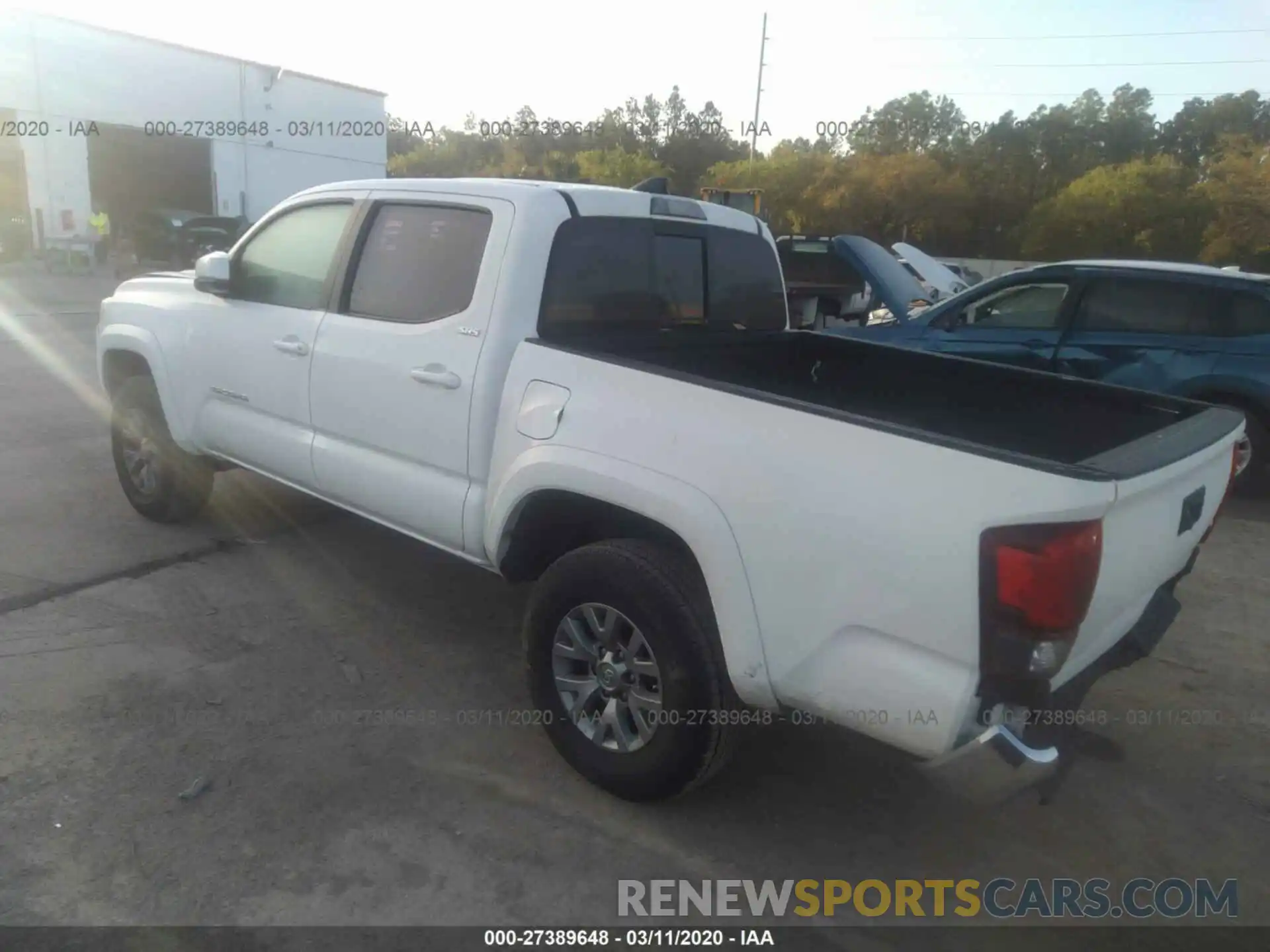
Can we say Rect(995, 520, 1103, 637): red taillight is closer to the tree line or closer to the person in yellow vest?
the tree line

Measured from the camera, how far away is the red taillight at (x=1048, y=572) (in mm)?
2248

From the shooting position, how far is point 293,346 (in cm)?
432

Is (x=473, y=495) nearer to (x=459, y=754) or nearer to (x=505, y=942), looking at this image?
(x=459, y=754)

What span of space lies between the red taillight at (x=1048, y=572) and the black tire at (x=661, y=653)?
0.93 m

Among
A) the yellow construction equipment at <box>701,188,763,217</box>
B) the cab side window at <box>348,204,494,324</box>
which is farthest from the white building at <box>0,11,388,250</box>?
the cab side window at <box>348,204,494,324</box>

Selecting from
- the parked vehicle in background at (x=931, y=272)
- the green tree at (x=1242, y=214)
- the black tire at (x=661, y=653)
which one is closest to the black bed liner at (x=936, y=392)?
the black tire at (x=661, y=653)

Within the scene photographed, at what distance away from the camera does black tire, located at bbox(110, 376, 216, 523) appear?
17.3 feet

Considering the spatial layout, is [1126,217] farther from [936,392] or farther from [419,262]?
[419,262]

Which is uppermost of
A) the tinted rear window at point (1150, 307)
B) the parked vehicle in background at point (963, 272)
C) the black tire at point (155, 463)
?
the tinted rear window at point (1150, 307)

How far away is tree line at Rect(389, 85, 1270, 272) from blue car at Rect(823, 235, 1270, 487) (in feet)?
Result: 34.0

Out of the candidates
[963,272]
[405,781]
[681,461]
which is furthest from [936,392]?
[963,272]

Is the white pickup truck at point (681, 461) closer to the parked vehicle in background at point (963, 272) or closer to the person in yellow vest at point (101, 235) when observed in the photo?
the person in yellow vest at point (101, 235)

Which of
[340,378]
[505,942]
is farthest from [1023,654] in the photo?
[340,378]

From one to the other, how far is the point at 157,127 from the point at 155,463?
2565 cm
